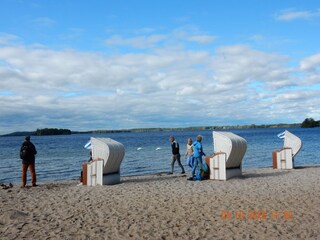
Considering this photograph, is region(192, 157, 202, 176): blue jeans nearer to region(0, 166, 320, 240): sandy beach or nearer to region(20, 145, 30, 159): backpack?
region(0, 166, 320, 240): sandy beach

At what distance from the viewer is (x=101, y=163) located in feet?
41.8

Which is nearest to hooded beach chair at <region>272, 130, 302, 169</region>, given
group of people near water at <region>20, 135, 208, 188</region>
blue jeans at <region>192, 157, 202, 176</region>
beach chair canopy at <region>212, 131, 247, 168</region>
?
beach chair canopy at <region>212, 131, 247, 168</region>

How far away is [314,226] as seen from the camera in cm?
738

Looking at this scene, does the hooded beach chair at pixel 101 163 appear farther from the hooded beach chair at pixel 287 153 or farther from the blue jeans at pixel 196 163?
the hooded beach chair at pixel 287 153

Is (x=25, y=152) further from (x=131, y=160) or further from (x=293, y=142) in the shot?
(x=131, y=160)

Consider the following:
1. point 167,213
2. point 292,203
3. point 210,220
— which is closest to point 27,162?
point 167,213

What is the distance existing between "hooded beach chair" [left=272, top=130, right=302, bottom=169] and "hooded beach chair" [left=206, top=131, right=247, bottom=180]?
3.72 m

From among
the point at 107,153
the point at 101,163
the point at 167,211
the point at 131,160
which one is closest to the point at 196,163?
the point at 107,153

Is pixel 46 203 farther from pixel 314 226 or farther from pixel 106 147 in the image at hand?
pixel 314 226

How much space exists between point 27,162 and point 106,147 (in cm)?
277

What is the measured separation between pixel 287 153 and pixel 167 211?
1022 centimetres

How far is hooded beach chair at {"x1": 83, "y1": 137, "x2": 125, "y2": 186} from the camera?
42.0 feet

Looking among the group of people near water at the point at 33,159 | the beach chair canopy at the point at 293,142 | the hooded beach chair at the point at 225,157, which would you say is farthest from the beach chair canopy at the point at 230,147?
the beach chair canopy at the point at 293,142

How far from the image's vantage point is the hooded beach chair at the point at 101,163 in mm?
12805
